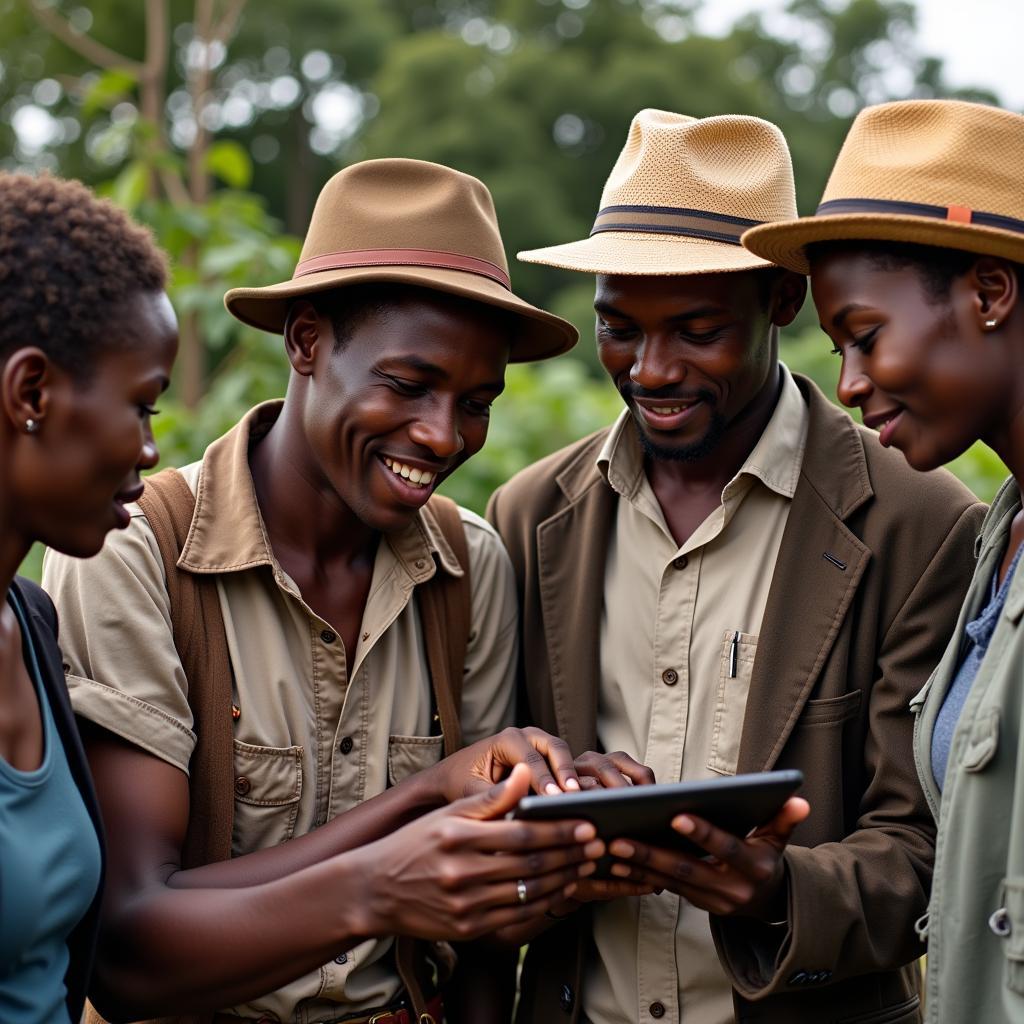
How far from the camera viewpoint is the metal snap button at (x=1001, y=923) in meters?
2.29

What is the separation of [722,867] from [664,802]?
14.3 inches

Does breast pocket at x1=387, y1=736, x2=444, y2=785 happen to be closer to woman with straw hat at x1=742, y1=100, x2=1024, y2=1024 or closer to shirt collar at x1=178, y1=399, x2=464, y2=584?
shirt collar at x1=178, y1=399, x2=464, y2=584

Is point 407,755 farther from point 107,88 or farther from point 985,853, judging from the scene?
point 107,88

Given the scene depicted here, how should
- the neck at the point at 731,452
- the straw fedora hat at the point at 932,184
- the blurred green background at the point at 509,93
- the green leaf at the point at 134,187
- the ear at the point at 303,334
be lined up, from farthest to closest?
Result: the blurred green background at the point at 509,93
the green leaf at the point at 134,187
the neck at the point at 731,452
the ear at the point at 303,334
the straw fedora hat at the point at 932,184

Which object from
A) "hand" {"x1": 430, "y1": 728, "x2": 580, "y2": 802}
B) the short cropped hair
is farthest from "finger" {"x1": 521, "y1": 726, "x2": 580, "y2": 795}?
the short cropped hair

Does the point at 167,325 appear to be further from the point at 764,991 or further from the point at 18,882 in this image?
the point at 764,991

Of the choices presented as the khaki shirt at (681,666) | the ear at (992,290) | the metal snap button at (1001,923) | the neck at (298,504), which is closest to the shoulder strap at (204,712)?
the neck at (298,504)

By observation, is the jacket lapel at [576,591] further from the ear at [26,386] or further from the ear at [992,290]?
the ear at [26,386]

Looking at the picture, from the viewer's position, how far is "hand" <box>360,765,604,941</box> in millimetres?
2355

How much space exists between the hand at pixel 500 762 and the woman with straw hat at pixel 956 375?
0.72 m

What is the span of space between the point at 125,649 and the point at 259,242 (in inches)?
114

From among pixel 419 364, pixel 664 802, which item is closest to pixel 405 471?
pixel 419 364

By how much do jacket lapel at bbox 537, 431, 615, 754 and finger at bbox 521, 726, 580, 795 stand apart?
298mm

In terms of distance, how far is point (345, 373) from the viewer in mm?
2881
